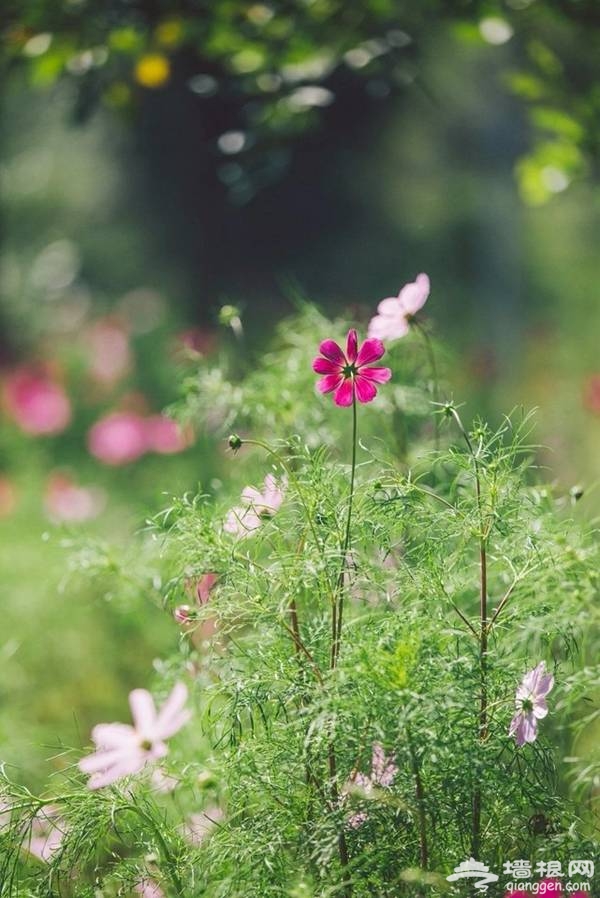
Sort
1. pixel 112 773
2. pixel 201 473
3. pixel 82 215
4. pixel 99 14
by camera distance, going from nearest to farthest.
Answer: pixel 112 773 < pixel 99 14 < pixel 201 473 < pixel 82 215

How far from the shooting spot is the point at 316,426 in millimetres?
1246

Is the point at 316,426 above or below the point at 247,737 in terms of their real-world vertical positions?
above

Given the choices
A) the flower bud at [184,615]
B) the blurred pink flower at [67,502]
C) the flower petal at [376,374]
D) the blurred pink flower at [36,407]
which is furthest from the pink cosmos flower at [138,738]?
the blurred pink flower at [36,407]

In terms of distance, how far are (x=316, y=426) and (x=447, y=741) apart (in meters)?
0.51

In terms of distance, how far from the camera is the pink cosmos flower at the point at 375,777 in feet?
2.85

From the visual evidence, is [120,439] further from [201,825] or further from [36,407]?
[201,825]

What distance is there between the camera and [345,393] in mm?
891

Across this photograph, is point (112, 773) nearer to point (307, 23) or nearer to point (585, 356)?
point (307, 23)

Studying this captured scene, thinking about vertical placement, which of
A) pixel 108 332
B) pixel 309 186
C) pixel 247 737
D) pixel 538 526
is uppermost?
pixel 309 186

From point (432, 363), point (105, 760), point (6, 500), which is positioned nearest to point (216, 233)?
point (6, 500)

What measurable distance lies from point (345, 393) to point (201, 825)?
47 cm

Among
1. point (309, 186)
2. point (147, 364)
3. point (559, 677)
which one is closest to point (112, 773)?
point (559, 677)

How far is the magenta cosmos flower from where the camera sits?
880 mm

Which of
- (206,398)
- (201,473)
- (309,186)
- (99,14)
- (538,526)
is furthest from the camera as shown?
(309,186)
